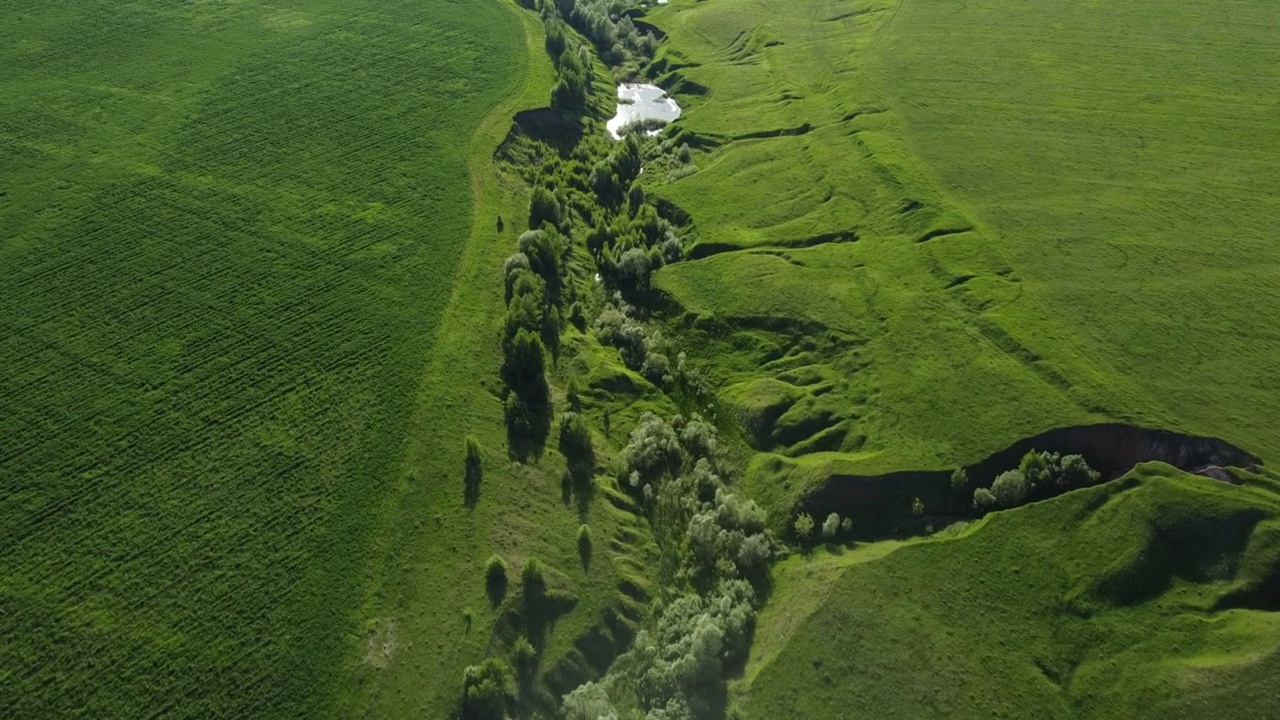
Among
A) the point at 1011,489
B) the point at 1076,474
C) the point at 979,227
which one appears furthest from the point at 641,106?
the point at 1076,474


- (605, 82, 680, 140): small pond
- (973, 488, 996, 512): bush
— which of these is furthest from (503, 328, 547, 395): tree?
(605, 82, 680, 140): small pond

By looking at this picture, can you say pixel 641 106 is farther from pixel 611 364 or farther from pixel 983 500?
pixel 983 500

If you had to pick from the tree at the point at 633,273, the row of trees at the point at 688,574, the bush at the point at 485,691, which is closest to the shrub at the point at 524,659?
the bush at the point at 485,691

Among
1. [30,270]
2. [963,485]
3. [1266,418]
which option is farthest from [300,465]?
[1266,418]

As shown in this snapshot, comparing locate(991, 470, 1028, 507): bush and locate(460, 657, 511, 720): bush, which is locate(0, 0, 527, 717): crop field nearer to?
locate(460, 657, 511, 720): bush

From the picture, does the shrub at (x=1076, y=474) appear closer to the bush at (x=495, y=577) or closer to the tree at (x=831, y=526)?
the tree at (x=831, y=526)

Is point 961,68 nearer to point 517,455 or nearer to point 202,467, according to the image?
point 517,455
